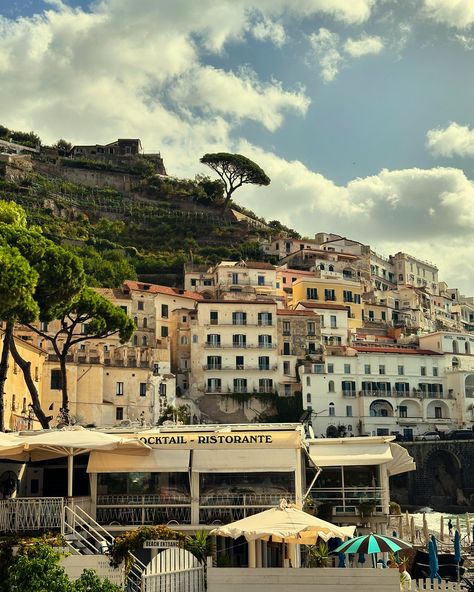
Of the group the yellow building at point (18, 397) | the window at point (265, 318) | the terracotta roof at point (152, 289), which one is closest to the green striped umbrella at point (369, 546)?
the yellow building at point (18, 397)

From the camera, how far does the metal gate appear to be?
64.1 feet

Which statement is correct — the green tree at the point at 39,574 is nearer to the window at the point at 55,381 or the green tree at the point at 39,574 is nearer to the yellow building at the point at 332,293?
the window at the point at 55,381

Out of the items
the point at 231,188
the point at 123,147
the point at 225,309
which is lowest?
the point at 225,309

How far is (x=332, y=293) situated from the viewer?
308ft

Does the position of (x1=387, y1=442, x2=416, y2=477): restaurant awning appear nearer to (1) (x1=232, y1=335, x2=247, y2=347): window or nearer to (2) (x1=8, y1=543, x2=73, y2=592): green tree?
(2) (x1=8, y1=543, x2=73, y2=592): green tree

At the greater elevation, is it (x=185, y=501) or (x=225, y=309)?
(x=225, y=309)

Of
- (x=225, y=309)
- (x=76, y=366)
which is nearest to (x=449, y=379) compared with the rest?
(x=225, y=309)

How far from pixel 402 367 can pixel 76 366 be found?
3293 centimetres

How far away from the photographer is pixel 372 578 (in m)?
18.9

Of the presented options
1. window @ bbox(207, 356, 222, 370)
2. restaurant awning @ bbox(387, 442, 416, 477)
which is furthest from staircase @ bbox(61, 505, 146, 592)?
window @ bbox(207, 356, 222, 370)

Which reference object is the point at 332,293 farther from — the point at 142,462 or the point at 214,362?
the point at 142,462

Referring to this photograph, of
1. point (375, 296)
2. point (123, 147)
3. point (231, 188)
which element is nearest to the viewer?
point (375, 296)

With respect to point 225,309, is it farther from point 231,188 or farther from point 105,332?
point 231,188

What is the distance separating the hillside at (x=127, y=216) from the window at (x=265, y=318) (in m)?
21.2
